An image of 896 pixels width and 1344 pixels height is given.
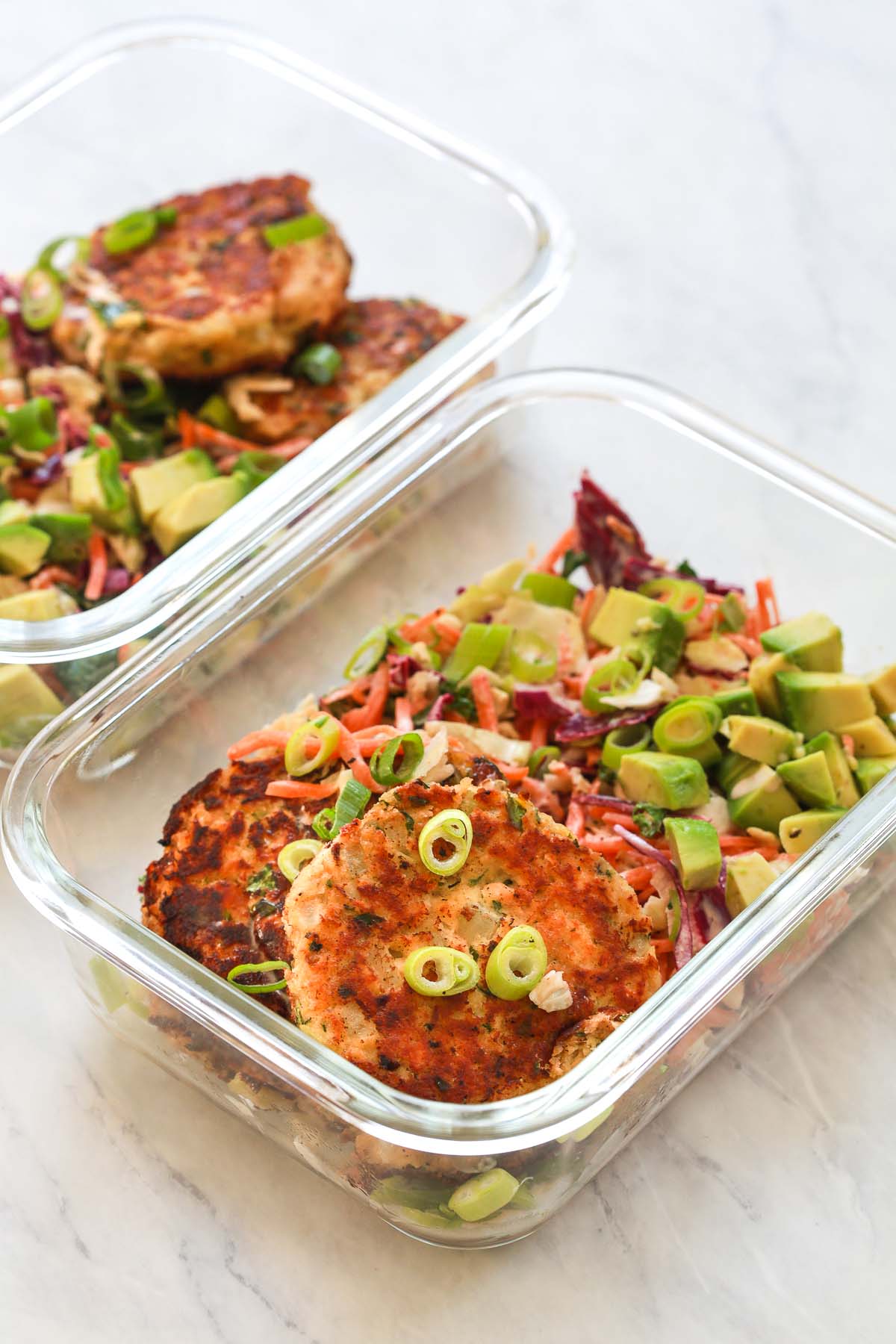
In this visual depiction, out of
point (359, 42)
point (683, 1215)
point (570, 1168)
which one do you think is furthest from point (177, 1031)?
point (359, 42)

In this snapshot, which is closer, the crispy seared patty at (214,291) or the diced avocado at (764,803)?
the diced avocado at (764,803)

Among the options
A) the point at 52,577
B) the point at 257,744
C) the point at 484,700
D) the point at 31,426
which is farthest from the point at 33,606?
the point at 484,700

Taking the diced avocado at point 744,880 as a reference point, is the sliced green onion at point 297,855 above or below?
below

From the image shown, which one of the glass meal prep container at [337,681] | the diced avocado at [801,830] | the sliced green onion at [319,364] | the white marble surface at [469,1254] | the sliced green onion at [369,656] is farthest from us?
the sliced green onion at [319,364]

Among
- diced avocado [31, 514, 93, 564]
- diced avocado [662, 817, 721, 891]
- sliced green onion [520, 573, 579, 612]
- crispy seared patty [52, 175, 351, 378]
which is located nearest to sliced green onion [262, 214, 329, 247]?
crispy seared patty [52, 175, 351, 378]

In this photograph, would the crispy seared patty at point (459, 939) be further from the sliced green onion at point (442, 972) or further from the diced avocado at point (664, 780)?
the diced avocado at point (664, 780)

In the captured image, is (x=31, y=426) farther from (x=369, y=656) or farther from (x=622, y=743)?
(x=622, y=743)

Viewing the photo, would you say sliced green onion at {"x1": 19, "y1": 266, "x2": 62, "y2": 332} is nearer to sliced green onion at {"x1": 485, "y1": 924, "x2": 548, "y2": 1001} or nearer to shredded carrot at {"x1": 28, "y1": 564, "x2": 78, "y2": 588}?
shredded carrot at {"x1": 28, "y1": 564, "x2": 78, "y2": 588}

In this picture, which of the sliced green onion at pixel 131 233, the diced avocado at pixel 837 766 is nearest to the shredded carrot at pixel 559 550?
the diced avocado at pixel 837 766
